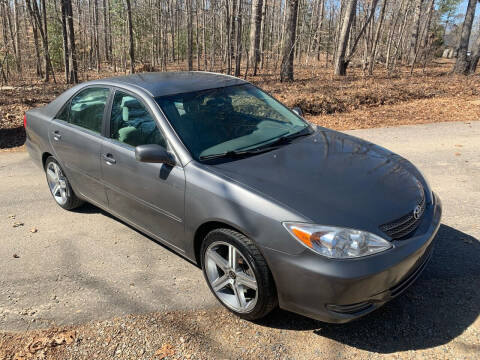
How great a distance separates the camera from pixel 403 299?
3139mm

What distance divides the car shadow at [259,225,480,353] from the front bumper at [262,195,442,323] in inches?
13.6

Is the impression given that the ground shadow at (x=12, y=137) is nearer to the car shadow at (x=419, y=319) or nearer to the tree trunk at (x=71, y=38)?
the tree trunk at (x=71, y=38)

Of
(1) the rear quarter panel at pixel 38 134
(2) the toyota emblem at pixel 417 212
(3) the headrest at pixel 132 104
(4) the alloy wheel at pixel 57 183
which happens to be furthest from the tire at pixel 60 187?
(2) the toyota emblem at pixel 417 212

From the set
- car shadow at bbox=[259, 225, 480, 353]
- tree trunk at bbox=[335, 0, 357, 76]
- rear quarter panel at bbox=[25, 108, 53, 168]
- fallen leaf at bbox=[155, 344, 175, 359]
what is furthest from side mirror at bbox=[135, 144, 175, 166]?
tree trunk at bbox=[335, 0, 357, 76]

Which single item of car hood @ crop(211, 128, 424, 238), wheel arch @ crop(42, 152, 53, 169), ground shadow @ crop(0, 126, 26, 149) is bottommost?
ground shadow @ crop(0, 126, 26, 149)

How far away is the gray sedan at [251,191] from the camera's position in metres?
2.50

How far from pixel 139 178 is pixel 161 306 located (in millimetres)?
1117

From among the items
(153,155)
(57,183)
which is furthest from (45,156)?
(153,155)

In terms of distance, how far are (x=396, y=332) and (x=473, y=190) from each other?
333cm

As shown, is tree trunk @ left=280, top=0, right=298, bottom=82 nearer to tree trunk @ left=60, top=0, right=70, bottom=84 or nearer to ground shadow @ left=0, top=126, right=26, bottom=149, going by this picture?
tree trunk @ left=60, top=0, right=70, bottom=84

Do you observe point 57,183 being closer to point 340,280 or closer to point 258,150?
point 258,150

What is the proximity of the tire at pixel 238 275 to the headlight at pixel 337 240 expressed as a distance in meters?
0.37

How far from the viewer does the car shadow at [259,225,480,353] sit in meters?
2.73

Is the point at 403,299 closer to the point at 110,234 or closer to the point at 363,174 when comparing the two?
the point at 363,174
